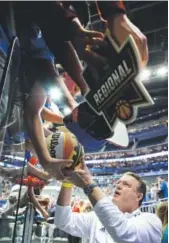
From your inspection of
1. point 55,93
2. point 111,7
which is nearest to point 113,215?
point 55,93

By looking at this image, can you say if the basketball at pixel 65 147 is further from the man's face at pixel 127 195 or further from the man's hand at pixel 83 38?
the man's hand at pixel 83 38

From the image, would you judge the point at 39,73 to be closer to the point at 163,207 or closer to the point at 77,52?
the point at 77,52

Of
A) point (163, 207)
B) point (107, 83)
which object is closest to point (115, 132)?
point (107, 83)

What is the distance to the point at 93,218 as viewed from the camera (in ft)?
5.68

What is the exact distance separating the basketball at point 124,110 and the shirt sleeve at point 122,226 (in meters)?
0.36

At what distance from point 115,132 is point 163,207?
78cm

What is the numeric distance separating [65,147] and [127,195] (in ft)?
1.24

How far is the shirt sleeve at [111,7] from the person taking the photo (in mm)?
1295

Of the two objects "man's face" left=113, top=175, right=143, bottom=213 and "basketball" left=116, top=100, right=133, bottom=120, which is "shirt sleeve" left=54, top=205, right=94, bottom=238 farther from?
"basketball" left=116, top=100, right=133, bottom=120

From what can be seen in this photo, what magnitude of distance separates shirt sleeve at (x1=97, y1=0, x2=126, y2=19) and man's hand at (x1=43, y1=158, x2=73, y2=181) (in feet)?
2.19

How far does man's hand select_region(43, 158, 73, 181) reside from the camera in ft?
4.85

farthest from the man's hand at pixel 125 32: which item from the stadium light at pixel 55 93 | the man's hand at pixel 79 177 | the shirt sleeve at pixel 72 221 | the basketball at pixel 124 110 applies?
the shirt sleeve at pixel 72 221

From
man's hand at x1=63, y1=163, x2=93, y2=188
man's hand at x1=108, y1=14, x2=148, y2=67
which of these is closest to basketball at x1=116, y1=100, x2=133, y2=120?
man's hand at x1=108, y1=14, x2=148, y2=67

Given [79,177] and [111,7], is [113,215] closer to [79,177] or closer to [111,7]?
[79,177]
